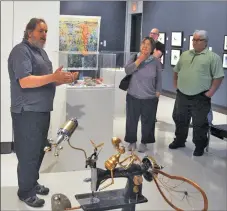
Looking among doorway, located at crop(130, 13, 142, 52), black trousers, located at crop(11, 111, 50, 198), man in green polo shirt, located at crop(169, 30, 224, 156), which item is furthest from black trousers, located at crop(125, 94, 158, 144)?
doorway, located at crop(130, 13, 142, 52)

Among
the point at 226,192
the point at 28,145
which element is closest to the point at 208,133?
the point at 226,192

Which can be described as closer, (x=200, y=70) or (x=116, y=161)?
(x=116, y=161)

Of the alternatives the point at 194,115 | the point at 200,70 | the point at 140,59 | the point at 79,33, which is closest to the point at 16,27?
the point at 140,59

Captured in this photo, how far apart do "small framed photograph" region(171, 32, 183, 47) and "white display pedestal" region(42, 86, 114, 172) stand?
126 inches

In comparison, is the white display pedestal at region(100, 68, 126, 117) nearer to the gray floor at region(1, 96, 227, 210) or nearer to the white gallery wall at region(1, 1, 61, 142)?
the gray floor at region(1, 96, 227, 210)

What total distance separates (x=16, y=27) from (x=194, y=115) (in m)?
2.02

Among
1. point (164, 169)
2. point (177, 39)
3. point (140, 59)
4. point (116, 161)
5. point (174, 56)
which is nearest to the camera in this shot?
point (116, 161)

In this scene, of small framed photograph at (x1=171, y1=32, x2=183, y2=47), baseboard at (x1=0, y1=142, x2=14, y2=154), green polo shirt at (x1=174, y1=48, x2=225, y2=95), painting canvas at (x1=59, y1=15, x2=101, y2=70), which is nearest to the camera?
baseboard at (x1=0, y1=142, x2=14, y2=154)

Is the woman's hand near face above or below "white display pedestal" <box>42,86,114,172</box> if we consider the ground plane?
above

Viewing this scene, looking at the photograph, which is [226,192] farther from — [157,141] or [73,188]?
[157,141]

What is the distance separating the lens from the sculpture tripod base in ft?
4.21

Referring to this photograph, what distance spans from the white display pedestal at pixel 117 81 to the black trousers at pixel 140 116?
0.26 feet

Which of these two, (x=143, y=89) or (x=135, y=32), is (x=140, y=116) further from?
(x=135, y=32)

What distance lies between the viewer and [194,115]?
4.13 m
